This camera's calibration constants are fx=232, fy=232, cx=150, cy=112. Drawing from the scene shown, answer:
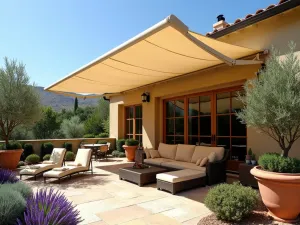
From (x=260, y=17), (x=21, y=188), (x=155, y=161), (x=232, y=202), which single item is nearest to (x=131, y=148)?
(x=155, y=161)

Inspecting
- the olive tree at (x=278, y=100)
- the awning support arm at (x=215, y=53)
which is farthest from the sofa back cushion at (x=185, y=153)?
the olive tree at (x=278, y=100)

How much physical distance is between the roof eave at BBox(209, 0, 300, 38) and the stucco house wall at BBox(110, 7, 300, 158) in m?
0.25

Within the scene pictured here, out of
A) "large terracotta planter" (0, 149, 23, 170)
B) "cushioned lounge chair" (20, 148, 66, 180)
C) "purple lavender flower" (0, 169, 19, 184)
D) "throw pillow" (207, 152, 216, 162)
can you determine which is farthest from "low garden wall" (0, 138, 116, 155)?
"purple lavender flower" (0, 169, 19, 184)

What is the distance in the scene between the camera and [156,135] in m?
11.7

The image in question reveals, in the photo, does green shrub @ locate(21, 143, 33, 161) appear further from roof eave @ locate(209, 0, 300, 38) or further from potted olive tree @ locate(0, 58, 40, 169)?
roof eave @ locate(209, 0, 300, 38)

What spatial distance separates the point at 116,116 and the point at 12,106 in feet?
21.5

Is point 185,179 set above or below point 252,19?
below

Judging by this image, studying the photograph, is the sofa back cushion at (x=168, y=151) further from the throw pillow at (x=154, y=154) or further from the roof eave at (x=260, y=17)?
the roof eave at (x=260, y=17)

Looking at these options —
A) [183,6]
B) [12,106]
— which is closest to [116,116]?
[12,106]

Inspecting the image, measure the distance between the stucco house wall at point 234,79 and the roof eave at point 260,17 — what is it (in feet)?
0.81

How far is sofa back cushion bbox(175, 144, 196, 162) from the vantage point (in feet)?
28.5

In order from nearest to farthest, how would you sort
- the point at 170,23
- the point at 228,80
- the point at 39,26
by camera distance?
the point at 170,23, the point at 228,80, the point at 39,26

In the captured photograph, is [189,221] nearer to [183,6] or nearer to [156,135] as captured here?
[156,135]

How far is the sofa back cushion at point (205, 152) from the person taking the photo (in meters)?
7.57
